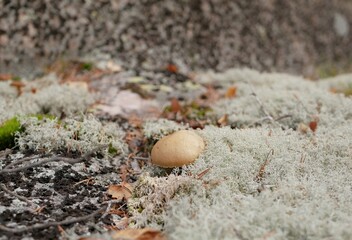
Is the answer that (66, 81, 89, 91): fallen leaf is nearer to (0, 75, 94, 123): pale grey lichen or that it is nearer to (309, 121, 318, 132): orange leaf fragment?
(0, 75, 94, 123): pale grey lichen

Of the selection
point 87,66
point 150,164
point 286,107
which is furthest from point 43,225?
point 87,66

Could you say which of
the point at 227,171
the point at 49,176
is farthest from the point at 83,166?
the point at 227,171

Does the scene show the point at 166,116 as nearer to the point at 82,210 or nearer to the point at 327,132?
the point at 327,132

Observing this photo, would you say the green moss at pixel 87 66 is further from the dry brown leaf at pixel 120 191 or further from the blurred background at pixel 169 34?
the dry brown leaf at pixel 120 191

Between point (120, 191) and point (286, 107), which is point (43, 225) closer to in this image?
point (120, 191)

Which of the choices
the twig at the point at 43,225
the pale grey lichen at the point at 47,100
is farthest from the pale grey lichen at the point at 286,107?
the twig at the point at 43,225

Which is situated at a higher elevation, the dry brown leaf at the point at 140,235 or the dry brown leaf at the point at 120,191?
the dry brown leaf at the point at 140,235

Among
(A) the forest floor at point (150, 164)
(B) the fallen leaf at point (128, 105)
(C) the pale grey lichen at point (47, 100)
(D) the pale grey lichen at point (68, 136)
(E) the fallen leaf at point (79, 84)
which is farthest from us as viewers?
(E) the fallen leaf at point (79, 84)

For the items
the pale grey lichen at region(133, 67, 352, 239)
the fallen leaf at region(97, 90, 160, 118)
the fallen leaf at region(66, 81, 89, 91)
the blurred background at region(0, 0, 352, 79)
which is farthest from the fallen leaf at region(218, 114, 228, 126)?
the blurred background at region(0, 0, 352, 79)
